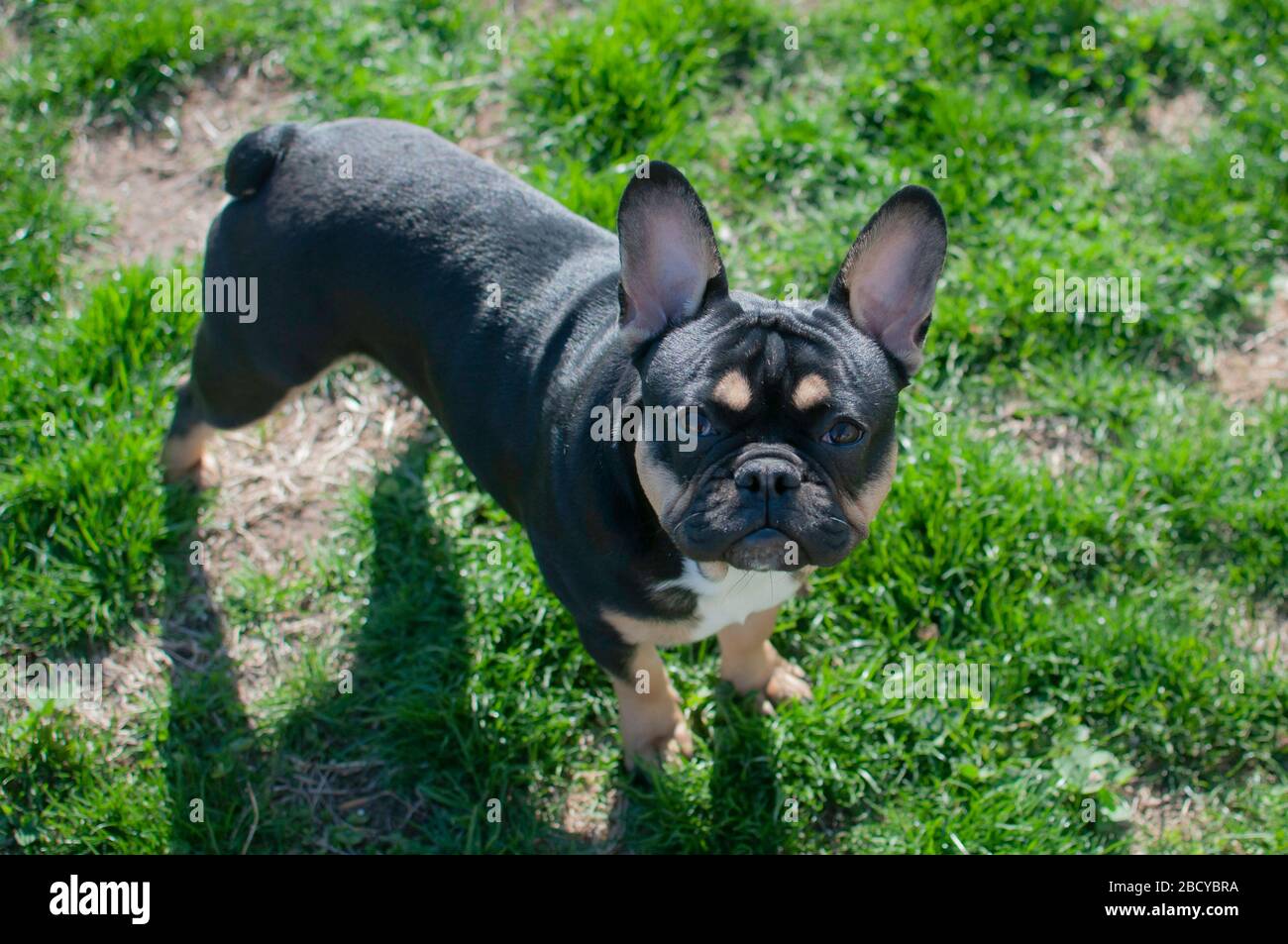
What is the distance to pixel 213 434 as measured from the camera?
5992mm

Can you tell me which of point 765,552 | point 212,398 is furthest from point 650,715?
point 212,398

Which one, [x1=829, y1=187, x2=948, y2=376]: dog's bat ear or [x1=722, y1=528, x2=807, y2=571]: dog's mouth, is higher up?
[x1=829, y1=187, x2=948, y2=376]: dog's bat ear

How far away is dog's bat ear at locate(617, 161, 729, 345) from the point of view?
402 cm

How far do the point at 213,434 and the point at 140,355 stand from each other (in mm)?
677

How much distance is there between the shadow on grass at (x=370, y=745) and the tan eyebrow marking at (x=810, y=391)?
2166 millimetres

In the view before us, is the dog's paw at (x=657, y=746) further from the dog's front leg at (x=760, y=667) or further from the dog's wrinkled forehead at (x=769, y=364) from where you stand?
the dog's wrinkled forehead at (x=769, y=364)

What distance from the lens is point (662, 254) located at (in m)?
4.14

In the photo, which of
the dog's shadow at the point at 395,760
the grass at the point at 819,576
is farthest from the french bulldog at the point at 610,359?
the grass at the point at 819,576

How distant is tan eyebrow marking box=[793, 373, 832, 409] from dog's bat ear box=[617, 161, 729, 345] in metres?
0.48

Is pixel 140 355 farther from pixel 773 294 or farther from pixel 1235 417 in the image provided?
pixel 1235 417

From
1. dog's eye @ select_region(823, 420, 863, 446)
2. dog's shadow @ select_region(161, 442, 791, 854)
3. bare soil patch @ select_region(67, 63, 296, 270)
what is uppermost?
bare soil patch @ select_region(67, 63, 296, 270)

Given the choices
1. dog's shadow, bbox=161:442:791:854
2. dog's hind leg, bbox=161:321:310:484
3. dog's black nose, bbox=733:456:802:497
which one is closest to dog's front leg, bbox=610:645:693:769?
dog's shadow, bbox=161:442:791:854

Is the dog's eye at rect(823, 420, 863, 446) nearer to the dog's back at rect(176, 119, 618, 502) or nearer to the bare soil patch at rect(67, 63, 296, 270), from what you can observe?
the dog's back at rect(176, 119, 618, 502)

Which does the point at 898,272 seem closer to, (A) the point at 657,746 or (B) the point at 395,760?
(A) the point at 657,746
